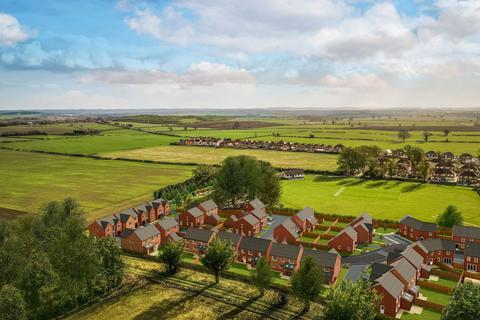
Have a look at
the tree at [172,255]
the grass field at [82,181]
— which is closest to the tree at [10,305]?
the tree at [172,255]

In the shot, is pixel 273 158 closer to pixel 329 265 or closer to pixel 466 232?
pixel 466 232

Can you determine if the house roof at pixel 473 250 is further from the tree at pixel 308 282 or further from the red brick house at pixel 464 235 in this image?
the tree at pixel 308 282

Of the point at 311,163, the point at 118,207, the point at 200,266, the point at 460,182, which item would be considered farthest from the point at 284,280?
the point at 311,163

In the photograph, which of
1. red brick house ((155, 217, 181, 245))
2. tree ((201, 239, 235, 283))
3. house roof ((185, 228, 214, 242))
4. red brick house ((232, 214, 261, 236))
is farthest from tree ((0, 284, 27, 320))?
red brick house ((232, 214, 261, 236))

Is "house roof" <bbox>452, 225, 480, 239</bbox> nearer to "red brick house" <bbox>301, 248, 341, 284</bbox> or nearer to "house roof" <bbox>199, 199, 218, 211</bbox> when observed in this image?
"red brick house" <bbox>301, 248, 341, 284</bbox>

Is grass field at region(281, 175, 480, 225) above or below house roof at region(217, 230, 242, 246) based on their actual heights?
below

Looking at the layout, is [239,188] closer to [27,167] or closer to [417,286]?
[417,286]
